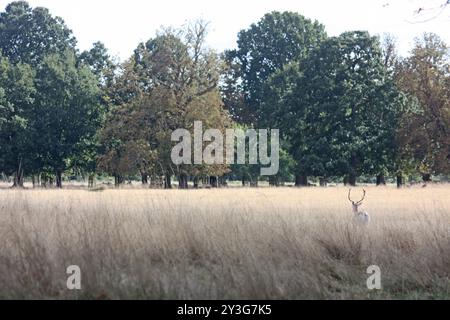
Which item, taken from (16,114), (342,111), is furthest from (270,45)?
(16,114)

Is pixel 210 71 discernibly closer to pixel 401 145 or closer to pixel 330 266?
pixel 401 145

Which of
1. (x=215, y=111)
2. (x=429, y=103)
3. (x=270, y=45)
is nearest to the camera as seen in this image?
(x=215, y=111)

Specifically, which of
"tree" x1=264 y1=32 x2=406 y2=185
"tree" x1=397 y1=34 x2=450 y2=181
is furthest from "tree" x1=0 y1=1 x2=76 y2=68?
"tree" x1=397 y1=34 x2=450 y2=181

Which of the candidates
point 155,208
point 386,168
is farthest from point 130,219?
point 386,168

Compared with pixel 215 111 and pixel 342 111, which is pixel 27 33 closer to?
pixel 215 111

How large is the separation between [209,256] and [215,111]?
103ft

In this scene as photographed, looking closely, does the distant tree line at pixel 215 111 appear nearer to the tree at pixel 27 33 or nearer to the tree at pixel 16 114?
the tree at pixel 16 114

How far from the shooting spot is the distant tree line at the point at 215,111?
4034cm

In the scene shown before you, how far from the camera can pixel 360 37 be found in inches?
1801

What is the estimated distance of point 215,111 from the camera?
39406 mm

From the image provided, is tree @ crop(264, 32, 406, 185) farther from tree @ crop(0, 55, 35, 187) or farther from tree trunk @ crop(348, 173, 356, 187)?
tree @ crop(0, 55, 35, 187)

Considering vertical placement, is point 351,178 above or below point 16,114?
below

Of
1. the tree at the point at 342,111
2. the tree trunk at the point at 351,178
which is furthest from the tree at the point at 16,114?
the tree trunk at the point at 351,178

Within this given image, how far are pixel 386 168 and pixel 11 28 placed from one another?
34095mm
